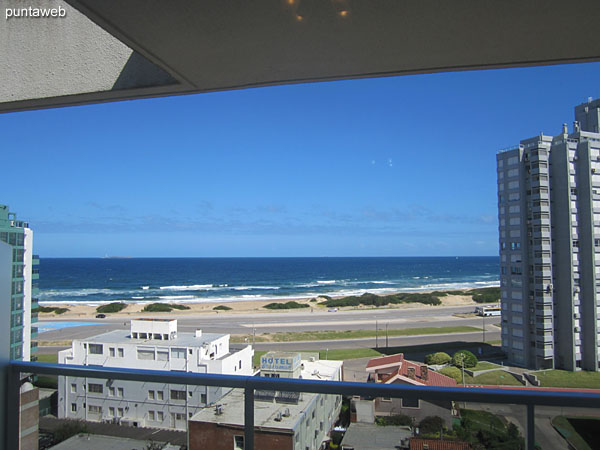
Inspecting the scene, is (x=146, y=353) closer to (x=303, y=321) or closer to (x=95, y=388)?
(x=95, y=388)

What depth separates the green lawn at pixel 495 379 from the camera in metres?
10.0

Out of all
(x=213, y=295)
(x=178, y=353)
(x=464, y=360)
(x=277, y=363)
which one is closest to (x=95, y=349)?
(x=178, y=353)

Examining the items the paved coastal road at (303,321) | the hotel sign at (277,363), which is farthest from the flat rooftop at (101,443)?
the paved coastal road at (303,321)

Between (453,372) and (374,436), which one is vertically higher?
(374,436)

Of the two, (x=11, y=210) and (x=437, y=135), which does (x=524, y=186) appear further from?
(x=11, y=210)

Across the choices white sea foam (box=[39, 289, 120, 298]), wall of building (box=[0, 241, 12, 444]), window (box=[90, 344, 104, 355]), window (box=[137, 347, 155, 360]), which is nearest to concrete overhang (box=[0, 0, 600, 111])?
wall of building (box=[0, 241, 12, 444])

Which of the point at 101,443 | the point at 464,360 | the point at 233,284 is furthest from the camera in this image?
the point at 233,284

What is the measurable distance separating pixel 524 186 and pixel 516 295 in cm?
341

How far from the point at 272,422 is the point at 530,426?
1.93 ft

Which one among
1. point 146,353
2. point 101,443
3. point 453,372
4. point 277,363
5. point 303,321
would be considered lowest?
point 303,321

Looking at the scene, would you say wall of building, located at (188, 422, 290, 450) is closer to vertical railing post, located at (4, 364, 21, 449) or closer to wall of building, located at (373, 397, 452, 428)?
wall of building, located at (373, 397, 452, 428)

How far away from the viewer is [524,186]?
12.7 meters

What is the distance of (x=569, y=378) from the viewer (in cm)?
1114

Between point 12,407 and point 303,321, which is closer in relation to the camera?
point 12,407
